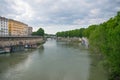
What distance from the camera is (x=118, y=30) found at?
22.9 m

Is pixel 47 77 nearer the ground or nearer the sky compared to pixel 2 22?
nearer the ground

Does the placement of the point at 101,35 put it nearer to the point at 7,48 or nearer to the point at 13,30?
the point at 7,48

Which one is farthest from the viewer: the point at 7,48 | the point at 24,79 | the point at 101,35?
the point at 7,48

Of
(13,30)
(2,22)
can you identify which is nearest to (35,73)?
(2,22)

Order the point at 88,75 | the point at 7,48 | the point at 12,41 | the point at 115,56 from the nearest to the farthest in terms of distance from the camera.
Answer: the point at 115,56 < the point at 88,75 < the point at 7,48 < the point at 12,41

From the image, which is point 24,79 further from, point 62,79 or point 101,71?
point 101,71

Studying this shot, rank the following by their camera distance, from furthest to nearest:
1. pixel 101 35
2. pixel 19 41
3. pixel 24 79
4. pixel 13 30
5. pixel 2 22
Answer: pixel 13 30 < pixel 2 22 < pixel 19 41 < pixel 101 35 < pixel 24 79

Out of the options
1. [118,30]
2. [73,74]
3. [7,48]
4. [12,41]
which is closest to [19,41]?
[12,41]

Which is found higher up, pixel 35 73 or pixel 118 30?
pixel 118 30

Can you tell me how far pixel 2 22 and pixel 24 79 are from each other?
9096cm

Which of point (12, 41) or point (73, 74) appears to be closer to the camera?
point (73, 74)

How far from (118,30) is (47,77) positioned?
1227cm

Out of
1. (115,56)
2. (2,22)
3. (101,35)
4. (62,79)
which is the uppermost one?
(2,22)

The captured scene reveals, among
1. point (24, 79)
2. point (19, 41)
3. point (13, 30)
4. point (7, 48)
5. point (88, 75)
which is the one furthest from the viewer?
point (13, 30)
